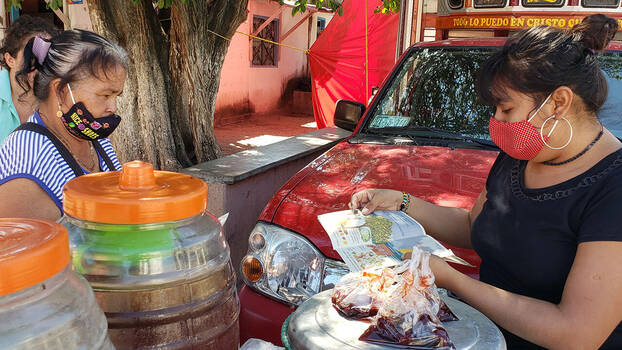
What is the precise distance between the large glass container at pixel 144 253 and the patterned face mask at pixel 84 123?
3.42ft

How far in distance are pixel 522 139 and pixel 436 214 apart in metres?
0.59

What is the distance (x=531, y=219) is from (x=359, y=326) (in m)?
0.82

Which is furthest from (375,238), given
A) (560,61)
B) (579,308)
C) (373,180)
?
(373,180)

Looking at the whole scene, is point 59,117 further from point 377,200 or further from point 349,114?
point 349,114

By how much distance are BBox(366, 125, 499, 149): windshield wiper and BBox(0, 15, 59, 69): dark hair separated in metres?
2.40

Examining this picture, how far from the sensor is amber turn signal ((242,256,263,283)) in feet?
8.66

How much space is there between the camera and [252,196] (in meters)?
4.40

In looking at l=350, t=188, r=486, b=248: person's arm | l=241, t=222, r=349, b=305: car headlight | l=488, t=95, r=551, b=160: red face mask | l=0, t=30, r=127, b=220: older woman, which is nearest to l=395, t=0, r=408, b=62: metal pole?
l=241, t=222, r=349, b=305: car headlight

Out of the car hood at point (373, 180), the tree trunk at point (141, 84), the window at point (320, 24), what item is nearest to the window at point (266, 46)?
the window at point (320, 24)

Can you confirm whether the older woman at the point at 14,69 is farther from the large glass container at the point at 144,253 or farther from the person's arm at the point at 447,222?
the large glass container at the point at 144,253

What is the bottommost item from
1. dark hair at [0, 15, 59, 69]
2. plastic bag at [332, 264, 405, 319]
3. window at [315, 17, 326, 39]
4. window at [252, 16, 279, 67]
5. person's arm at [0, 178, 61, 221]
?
plastic bag at [332, 264, 405, 319]

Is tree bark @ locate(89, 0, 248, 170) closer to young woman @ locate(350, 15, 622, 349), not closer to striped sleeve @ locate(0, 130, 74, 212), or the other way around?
striped sleeve @ locate(0, 130, 74, 212)

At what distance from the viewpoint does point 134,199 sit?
86cm

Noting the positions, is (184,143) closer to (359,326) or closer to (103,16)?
(103,16)
